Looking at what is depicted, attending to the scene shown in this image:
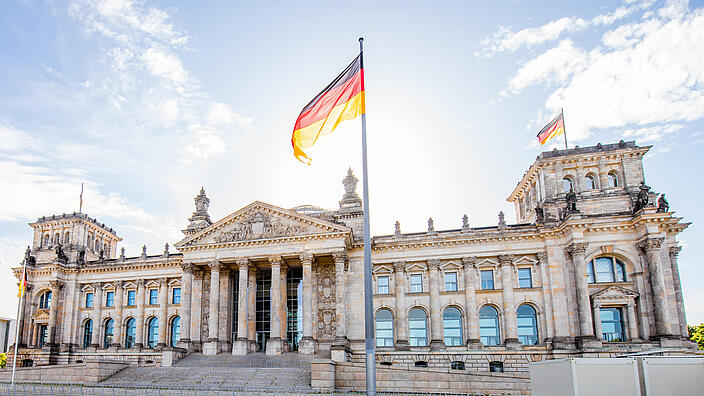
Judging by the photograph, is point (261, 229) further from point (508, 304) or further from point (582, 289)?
point (582, 289)

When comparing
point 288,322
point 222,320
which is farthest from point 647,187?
point 222,320

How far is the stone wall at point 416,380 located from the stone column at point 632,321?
13.7 meters

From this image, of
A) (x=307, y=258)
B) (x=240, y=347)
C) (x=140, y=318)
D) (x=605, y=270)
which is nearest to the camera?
(x=605, y=270)

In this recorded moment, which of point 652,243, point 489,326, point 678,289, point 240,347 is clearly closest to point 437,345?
point 489,326

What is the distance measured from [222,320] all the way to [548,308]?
28.8 m

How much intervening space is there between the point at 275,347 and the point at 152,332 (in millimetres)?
18864

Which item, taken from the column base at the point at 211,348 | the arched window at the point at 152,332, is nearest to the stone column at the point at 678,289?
the column base at the point at 211,348

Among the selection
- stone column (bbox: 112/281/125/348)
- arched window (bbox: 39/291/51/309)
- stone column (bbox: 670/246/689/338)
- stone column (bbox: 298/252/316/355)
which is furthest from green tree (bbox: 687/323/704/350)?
arched window (bbox: 39/291/51/309)

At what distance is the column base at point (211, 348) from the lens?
47.0m

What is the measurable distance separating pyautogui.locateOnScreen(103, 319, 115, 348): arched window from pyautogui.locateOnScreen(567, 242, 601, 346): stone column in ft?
152

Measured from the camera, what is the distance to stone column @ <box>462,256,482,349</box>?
46.2 metres

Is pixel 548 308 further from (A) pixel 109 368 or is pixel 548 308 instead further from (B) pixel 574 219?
(A) pixel 109 368

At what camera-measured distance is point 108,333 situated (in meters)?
58.4

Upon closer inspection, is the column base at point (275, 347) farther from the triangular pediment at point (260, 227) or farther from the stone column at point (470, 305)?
the stone column at point (470, 305)
